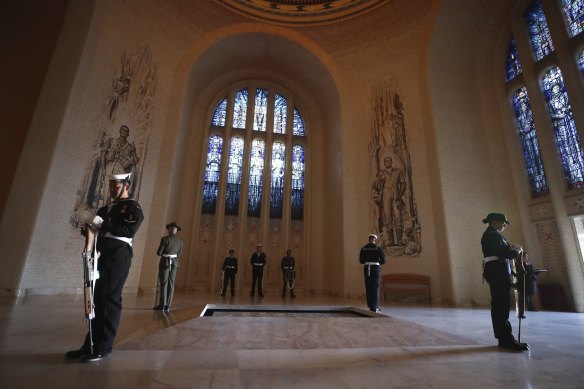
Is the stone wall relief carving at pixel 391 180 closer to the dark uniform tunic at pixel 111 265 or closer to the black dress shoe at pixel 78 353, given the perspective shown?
the dark uniform tunic at pixel 111 265

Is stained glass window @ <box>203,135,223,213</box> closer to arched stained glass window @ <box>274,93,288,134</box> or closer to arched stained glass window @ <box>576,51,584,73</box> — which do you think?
arched stained glass window @ <box>274,93,288,134</box>

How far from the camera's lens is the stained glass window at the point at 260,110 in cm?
1508

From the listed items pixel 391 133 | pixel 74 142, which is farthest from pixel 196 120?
pixel 391 133

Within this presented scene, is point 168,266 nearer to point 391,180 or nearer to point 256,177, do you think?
point 391,180

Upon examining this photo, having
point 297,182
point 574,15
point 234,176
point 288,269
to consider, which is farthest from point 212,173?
point 574,15

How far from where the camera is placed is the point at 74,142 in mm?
7707

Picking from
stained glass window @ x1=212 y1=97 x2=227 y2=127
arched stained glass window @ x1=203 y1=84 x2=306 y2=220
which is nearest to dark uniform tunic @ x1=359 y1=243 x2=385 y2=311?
arched stained glass window @ x1=203 y1=84 x2=306 y2=220

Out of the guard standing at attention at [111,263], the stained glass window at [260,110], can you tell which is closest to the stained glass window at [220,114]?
the stained glass window at [260,110]

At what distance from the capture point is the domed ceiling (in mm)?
12156

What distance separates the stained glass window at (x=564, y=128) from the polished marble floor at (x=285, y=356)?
20.5 feet

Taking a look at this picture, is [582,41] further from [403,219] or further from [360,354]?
[360,354]

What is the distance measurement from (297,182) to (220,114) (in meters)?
4.95

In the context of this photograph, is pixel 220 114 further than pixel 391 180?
Yes

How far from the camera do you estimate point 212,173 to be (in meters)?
14.0
